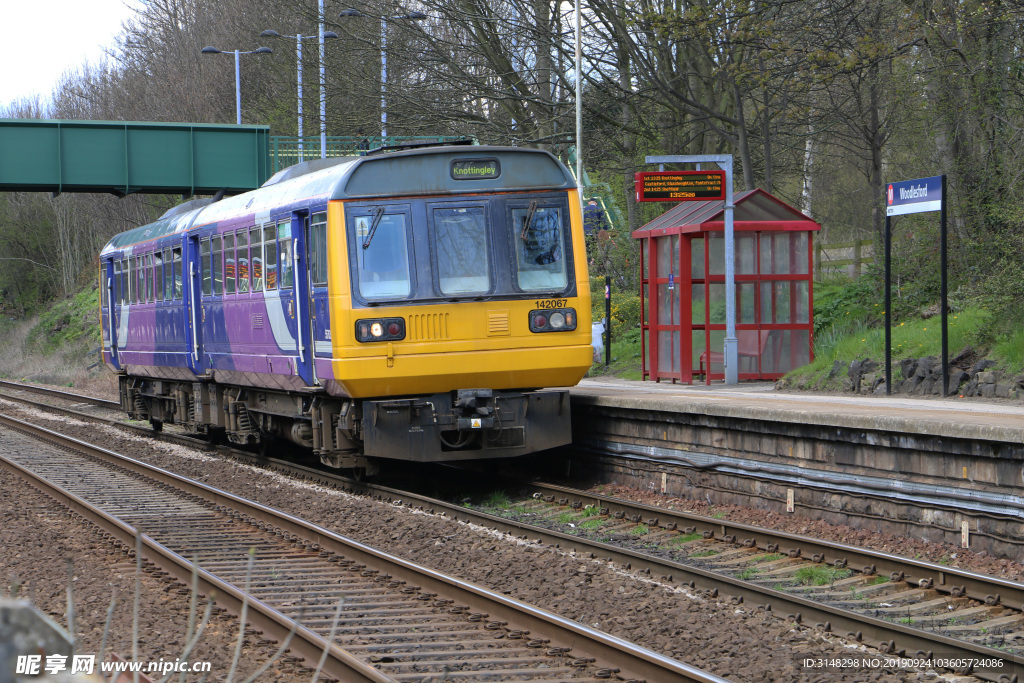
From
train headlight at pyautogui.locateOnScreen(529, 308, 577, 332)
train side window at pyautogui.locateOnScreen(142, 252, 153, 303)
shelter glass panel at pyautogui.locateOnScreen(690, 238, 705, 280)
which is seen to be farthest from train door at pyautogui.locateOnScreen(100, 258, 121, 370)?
train headlight at pyautogui.locateOnScreen(529, 308, 577, 332)

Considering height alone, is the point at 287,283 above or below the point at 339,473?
above

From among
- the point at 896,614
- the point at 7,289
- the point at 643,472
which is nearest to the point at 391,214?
the point at 643,472

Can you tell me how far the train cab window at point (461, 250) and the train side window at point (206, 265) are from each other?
4869mm

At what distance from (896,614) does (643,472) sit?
557cm

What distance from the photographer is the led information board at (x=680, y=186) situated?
1714 cm

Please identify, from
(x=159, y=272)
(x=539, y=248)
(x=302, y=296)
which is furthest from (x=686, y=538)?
(x=159, y=272)

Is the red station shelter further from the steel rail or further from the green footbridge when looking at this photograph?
the steel rail

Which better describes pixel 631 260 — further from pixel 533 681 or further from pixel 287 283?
pixel 533 681

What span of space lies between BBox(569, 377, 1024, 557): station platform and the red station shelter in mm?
3756

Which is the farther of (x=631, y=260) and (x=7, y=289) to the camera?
(x=7, y=289)

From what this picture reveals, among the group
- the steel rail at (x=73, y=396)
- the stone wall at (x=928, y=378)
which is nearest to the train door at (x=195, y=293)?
the stone wall at (x=928, y=378)

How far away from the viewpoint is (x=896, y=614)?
6535 mm

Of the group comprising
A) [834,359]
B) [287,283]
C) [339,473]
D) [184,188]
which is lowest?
[339,473]

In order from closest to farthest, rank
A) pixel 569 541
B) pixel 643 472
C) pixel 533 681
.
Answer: pixel 533 681
pixel 569 541
pixel 643 472
